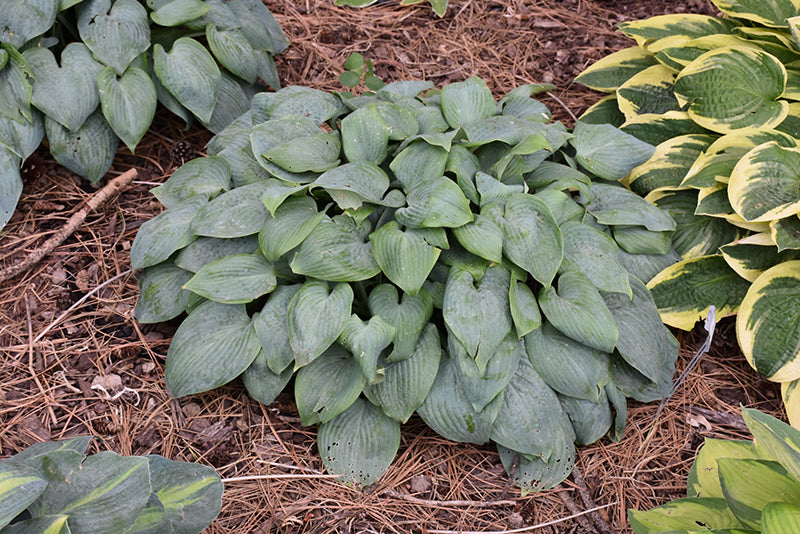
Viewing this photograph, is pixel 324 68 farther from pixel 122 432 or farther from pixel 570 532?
pixel 570 532

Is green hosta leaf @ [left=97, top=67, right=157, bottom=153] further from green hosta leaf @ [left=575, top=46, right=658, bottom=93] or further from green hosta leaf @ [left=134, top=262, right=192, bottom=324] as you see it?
green hosta leaf @ [left=575, top=46, right=658, bottom=93]

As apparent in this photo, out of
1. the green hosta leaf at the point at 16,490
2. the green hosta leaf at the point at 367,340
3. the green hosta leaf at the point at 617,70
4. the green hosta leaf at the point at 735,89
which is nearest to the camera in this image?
the green hosta leaf at the point at 16,490

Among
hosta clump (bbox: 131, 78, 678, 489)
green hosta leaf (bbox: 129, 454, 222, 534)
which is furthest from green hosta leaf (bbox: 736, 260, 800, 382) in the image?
green hosta leaf (bbox: 129, 454, 222, 534)

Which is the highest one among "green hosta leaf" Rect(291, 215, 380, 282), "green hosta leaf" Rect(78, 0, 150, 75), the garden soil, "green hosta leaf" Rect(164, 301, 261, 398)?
"green hosta leaf" Rect(78, 0, 150, 75)

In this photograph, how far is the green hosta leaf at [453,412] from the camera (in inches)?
75.5

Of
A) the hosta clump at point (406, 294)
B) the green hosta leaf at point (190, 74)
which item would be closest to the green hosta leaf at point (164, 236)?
the hosta clump at point (406, 294)

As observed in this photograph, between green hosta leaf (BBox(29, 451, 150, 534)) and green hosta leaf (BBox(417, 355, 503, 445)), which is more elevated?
green hosta leaf (BBox(29, 451, 150, 534))

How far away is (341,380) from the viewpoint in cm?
196

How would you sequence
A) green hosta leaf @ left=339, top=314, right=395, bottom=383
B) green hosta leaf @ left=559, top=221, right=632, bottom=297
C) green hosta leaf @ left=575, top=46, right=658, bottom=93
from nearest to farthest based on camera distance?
green hosta leaf @ left=339, top=314, right=395, bottom=383 → green hosta leaf @ left=559, top=221, right=632, bottom=297 → green hosta leaf @ left=575, top=46, right=658, bottom=93

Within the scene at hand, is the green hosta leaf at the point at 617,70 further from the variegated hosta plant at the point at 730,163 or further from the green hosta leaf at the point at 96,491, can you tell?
the green hosta leaf at the point at 96,491

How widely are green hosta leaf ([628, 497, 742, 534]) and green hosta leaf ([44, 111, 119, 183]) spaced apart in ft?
7.08

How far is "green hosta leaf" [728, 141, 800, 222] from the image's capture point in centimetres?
215

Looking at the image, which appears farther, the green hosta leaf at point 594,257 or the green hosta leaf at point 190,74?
the green hosta leaf at point 190,74

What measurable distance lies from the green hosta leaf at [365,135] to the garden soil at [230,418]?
0.81 m
